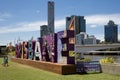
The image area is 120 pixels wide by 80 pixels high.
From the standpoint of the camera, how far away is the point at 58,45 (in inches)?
1195

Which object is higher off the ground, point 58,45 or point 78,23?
point 78,23

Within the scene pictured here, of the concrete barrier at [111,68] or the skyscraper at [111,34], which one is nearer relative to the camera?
the concrete barrier at [111,68]

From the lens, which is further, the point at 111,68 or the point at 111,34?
the point at 111,34

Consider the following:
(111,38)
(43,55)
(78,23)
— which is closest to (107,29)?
(111,38)

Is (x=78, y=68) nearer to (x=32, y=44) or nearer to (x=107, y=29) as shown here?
(x=32, y=44)

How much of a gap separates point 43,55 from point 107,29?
153 metres

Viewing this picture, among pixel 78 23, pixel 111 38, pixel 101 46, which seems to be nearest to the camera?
pixel 101 46

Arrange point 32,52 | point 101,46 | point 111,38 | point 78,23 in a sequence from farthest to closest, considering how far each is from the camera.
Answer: point 111,38, point 78,23, point 101,46, point 32,52

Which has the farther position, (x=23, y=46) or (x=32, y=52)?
(x=23, y=46)

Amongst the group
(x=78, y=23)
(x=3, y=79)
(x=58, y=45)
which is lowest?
(x=3, y=79)

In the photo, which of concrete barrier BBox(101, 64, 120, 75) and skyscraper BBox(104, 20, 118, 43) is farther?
skyscraper BBox(104, 20, 118, 43)

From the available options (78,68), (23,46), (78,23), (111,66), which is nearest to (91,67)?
(78,68)

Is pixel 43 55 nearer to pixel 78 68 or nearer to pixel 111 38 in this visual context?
pixel 78 68

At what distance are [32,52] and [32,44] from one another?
3.95ft
